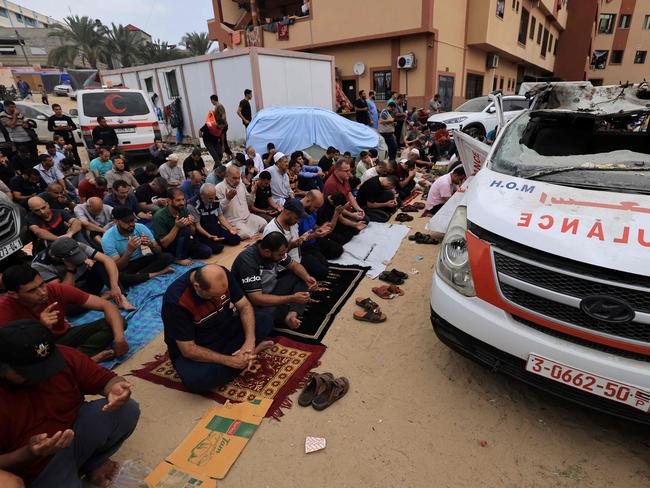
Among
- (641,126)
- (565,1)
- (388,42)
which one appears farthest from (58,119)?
(565,1)

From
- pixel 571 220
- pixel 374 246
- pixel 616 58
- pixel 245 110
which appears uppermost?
pixel 616 58

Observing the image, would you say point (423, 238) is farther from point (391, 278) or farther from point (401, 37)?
point (401, 37)

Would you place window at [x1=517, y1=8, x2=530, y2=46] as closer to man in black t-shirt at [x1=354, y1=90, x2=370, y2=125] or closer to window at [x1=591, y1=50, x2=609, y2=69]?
man in black t-shirt at [x1=354, y1=90, x2=370, y2=125]

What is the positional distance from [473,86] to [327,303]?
69.7 feet

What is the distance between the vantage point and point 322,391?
2.76 metres

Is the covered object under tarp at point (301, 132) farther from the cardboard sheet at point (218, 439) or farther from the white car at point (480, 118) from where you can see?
the cardboard sheet at point (218, 439)

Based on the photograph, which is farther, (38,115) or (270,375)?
(38,115)

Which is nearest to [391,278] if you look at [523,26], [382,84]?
[382,84]

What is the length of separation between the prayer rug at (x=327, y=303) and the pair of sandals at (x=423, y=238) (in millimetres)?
1288

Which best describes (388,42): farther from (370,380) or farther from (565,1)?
(565,1)

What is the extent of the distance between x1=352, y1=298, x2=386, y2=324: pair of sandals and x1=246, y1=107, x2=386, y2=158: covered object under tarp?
770 centimetres

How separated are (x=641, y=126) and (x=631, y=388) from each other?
3.39m

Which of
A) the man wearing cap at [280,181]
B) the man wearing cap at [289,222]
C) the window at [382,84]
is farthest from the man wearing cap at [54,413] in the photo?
the window at [382,84]

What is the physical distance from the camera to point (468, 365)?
297cm
